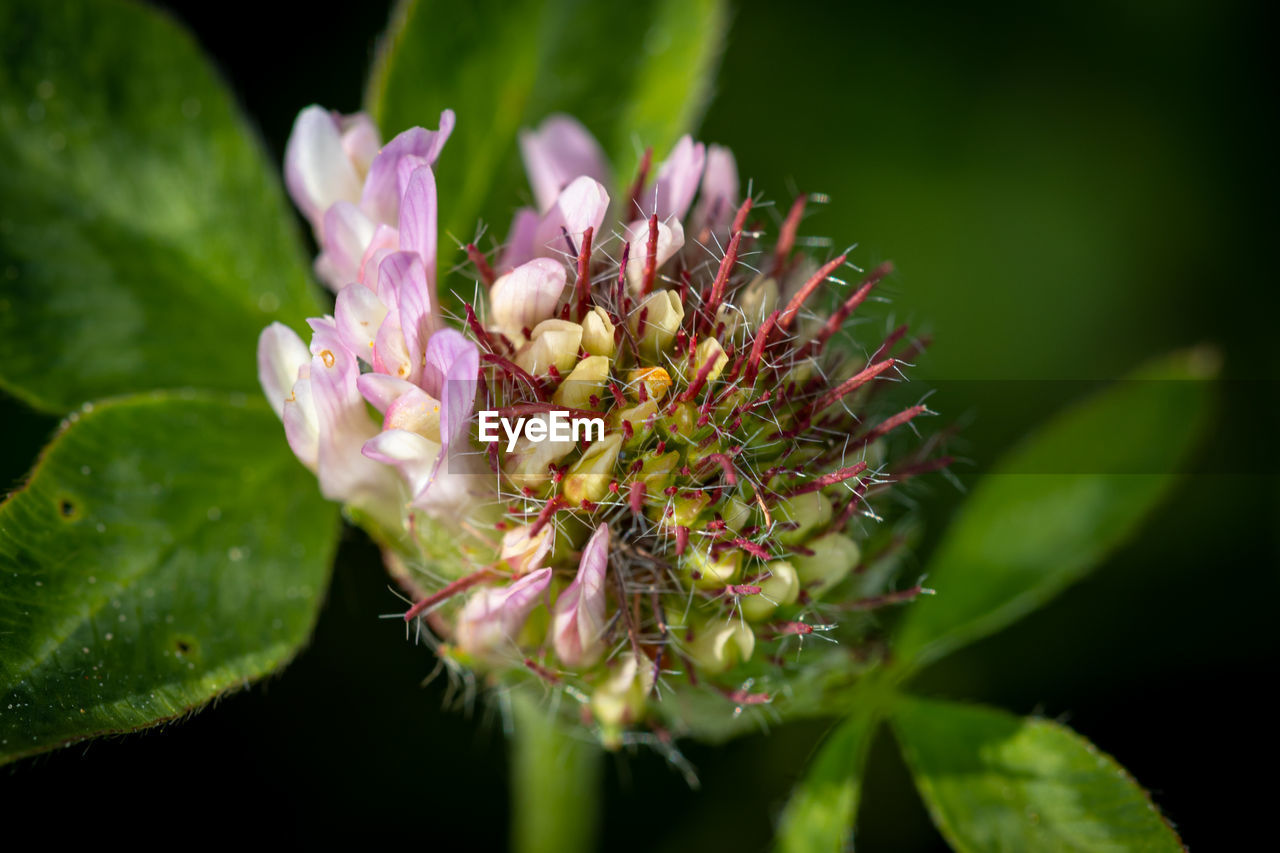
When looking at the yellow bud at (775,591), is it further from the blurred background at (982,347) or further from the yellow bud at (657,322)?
the blurred background at (982,347)

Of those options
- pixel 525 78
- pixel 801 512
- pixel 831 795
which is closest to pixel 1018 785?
pixel 831 795

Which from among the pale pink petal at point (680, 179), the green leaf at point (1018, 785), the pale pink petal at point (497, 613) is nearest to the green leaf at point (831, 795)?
the green leaf at point (1018, 785)

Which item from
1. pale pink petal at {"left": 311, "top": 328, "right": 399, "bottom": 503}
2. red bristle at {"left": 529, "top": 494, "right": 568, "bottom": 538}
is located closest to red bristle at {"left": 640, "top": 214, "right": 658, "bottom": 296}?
red bristle at {"left": 529, "top": 494, "right": 568, "bottom": 538}

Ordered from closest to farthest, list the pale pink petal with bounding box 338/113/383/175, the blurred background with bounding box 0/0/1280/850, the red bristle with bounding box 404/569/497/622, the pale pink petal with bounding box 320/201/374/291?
1. the red bristle with bounding box 404/569/497/622
2. the pale pink petal with bounding box 320/201/374/291
3. the pale pink petal with bounding box 338/113/383/175
4. the blurred background with bounding box 0/0/1280/850

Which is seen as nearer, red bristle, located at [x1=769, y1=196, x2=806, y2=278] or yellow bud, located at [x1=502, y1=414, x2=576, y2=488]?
yellow bud, located at [x1=502, y1=414, x2=576, y2=488]

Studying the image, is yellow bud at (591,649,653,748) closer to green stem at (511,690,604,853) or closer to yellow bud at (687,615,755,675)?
yellow bud at (687,615,755,675)

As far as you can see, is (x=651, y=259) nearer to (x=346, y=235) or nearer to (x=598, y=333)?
(x=598, y=333)

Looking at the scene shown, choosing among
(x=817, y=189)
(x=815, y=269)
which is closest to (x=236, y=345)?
(x=815, y=269)
